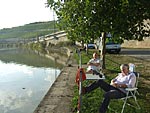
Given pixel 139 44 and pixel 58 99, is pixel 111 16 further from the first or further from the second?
pixel 139 44

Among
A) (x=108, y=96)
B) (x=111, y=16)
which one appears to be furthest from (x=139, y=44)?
(x=108, y=96)

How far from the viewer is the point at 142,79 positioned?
Answer: 13.2 m

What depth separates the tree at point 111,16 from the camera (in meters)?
12.4

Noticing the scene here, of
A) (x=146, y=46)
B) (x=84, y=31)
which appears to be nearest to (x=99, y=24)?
(x=84, y=31)

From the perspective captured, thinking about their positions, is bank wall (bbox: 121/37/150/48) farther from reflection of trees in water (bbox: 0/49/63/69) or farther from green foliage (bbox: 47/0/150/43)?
green foliage (bbox: 47/0/150/43)

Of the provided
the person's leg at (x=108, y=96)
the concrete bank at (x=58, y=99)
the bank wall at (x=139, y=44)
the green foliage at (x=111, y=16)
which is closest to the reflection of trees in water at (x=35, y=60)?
the bank wall at (x=139, y=44)

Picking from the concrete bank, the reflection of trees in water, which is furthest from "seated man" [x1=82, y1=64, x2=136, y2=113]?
the reflection of trees in water

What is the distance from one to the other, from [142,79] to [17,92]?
628 cm

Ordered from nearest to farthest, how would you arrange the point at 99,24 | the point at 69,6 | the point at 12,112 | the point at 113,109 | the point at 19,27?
1. the point at 113,109
2. the point at 12,112
3. the point at 99,24
4. the point at 69,6
5. the point at 19,27

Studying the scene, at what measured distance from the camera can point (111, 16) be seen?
43.8 feet

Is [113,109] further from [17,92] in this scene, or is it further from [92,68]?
[17,92]

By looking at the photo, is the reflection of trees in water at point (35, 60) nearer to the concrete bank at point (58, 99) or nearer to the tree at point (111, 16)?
the tree at point (111, 16)

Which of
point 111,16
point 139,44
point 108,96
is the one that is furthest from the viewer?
point 139,44

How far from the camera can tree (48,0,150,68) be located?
489 inches
